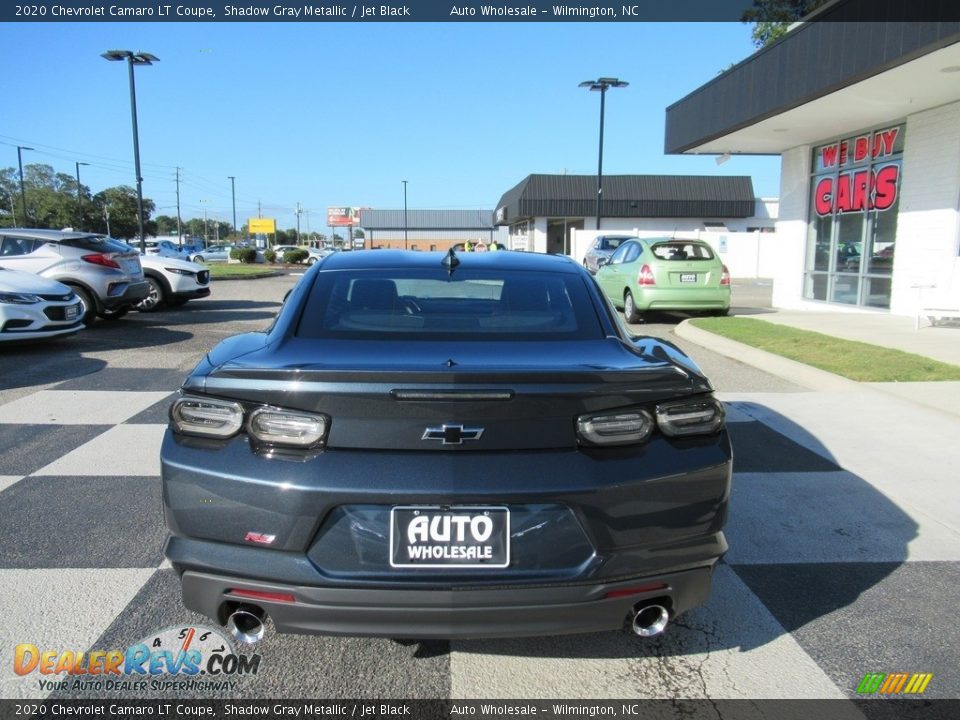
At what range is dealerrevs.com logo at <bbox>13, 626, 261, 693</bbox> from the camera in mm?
2428

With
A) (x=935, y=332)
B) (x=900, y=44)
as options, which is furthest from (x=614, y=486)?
(x=935, y=332)

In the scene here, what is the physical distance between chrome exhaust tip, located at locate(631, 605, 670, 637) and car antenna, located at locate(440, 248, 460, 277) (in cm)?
168

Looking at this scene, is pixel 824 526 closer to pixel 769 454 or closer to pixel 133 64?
pixel 769 454

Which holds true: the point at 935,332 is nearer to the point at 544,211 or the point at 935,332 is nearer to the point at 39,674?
the point at 39,674

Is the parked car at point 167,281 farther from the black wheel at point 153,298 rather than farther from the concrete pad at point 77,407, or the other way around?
the concrete pad at point 77,407

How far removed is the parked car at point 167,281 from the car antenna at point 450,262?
39.7 ft

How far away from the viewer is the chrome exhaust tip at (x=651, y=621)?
88.1 inches

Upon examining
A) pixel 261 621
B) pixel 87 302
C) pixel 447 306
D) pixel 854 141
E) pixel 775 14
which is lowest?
pixel 261 621

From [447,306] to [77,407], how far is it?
4.63 m

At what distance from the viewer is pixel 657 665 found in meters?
2.57

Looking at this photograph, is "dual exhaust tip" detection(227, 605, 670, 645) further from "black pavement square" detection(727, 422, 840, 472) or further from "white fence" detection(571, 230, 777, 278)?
"white fence" detection(571, 230, 777, 278)

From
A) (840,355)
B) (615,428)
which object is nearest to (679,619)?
(615,428)

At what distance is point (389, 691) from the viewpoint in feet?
7.83

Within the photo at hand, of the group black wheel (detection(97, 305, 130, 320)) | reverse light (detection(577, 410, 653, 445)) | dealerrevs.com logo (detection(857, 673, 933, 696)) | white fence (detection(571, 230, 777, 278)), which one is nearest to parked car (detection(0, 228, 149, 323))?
black wheel (detection(97, 305, 130, 320))
